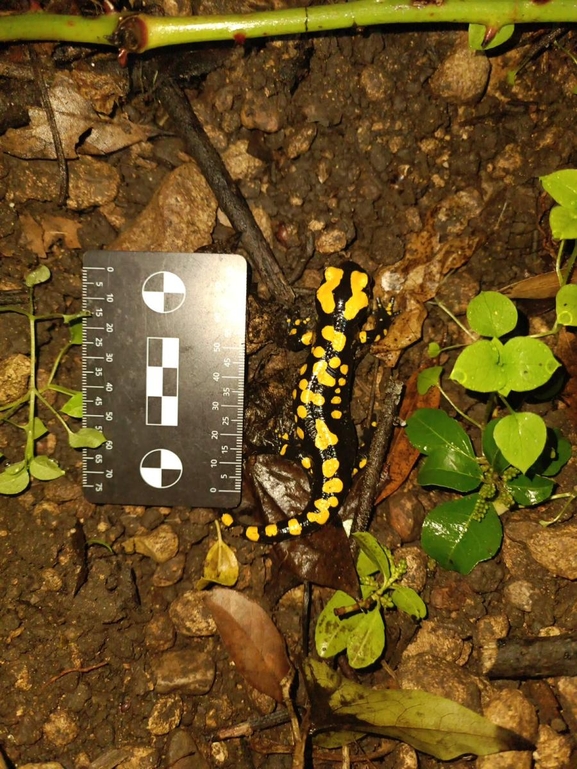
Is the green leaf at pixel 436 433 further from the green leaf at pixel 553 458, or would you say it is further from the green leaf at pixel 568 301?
the green leaf at pixel 568 301

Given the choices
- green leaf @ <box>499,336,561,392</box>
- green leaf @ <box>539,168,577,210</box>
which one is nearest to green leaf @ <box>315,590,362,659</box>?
green leaf @ <box>499,336,561,392</box>

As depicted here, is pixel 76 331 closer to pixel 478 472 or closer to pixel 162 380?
pixel 162 380

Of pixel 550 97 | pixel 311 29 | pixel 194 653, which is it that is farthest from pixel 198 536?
pixel 550 97

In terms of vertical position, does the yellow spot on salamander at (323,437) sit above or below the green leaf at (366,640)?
above

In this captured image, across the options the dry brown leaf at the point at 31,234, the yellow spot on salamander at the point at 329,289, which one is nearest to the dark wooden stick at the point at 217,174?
the yellow spot on salamander at the point at 329,289

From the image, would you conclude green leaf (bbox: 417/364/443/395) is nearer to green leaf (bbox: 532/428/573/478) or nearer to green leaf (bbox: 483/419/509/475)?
green leaf (bbox: 483/419/509/475)

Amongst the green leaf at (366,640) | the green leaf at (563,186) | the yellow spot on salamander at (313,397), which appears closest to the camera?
the green leaf at (563,186)

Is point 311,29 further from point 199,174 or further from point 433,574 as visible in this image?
point 433,574
